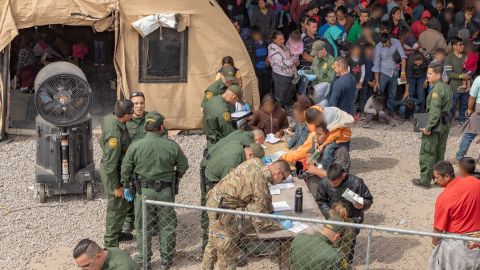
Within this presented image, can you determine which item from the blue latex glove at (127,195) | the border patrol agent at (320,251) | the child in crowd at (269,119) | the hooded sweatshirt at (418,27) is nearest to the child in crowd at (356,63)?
the hooded sweatshirt at (418,27)

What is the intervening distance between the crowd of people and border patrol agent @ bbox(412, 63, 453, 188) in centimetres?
2

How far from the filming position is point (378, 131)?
46.3 feet

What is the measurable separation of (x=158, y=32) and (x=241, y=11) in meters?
3.85

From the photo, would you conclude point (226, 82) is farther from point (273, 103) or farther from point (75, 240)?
point (75, 240)

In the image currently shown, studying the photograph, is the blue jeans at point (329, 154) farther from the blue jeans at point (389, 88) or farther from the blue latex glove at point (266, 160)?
the blue jeans at point (389, 88)

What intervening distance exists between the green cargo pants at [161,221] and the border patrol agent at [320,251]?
6.55ft

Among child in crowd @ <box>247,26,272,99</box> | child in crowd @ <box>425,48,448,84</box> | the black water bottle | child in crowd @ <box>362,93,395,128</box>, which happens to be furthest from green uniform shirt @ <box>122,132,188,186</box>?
child in crowd @ <box>425,48,448,84</box>

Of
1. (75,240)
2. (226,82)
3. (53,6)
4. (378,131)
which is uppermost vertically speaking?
(53,6)

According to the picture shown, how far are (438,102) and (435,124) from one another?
344 millimetres

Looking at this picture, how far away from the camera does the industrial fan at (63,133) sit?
33.9 ft

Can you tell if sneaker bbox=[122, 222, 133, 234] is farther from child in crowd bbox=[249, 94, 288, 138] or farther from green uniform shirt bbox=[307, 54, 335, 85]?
green uniform shirt bbox=[307, 54, 335, 85]

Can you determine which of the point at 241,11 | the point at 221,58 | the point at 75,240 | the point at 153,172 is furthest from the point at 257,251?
the point at 241,11

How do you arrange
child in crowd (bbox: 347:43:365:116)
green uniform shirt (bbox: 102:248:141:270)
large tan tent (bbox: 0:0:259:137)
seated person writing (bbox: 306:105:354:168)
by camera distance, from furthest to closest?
child in crowd (bbox: 347:43:365:116)
large tan tent (bbox: 0:0:259:137)
seated person writing (bbox: 306:105:354:168)
green uniform shirt (bbox: 102:248:141:270)

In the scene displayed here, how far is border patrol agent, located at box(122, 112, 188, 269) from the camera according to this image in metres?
8.67
